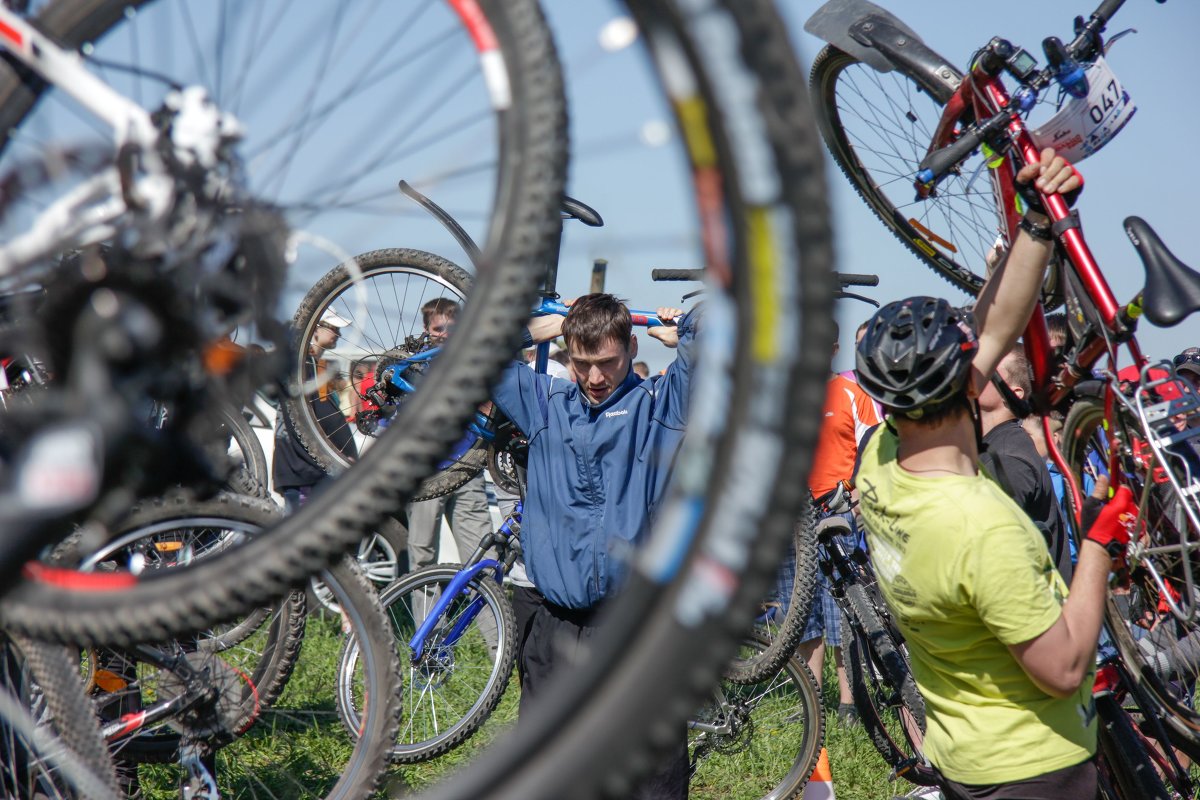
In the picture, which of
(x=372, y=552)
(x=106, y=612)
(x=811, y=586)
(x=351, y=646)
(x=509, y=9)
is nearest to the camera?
(x=509, y=9)

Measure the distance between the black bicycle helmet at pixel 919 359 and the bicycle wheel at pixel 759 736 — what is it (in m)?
2.32

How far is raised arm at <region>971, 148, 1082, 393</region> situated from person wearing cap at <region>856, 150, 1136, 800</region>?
0.17 feet

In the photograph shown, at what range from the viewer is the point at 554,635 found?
370cm

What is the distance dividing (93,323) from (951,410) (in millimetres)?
1943

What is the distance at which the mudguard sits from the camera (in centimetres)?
338

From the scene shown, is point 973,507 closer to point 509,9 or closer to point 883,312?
point 883,312

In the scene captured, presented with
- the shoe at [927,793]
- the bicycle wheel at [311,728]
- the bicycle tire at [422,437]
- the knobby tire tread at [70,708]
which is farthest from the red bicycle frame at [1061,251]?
the knobby tire tread at [70,708]

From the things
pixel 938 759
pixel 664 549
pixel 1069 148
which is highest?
pixel 1069 148

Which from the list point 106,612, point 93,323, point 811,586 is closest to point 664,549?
point 93,323

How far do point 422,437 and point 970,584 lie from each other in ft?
4.89

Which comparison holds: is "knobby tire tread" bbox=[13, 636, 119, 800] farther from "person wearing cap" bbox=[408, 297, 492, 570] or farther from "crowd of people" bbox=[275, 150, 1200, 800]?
"person wearing cap" bbox=[408, 297, 492, 570]

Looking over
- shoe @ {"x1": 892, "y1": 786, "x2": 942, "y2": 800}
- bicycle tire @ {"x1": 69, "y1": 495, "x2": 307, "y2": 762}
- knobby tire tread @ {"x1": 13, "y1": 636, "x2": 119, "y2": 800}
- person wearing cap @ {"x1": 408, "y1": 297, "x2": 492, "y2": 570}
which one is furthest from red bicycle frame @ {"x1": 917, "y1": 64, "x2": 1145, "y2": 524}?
person wearing cap @ {"x1": 408, "y1": 297, "x2": 492, "y2": 570}

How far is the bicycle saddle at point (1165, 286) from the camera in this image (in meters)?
2.63

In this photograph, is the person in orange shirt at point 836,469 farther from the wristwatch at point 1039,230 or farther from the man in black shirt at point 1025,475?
the wristwatch at point 1039,230
